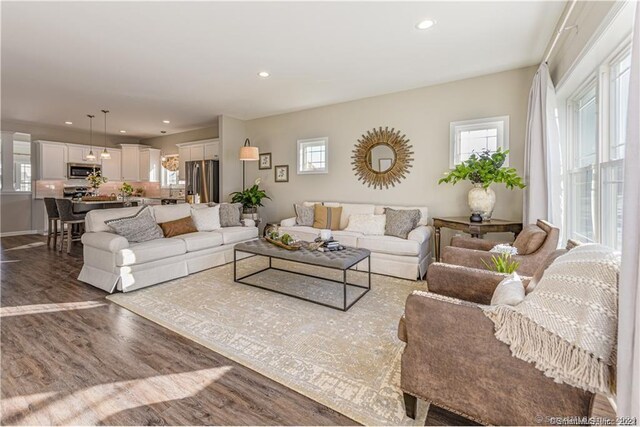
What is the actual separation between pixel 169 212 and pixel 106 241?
1.13 metres

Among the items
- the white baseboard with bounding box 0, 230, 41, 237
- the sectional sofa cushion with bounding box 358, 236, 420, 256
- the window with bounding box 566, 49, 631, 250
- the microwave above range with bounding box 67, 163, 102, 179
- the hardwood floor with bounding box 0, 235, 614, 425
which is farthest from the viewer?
the microwave above range with bounding box 67, 163, 102, 179

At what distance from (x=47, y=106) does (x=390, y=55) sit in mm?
6260

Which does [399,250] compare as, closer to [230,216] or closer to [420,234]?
[420,234]

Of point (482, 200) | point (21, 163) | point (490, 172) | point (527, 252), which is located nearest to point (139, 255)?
point (527, 252)

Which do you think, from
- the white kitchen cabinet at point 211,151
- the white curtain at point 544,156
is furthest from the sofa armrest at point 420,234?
the white kitchen cabinet at point 211,151

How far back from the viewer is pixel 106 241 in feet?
10.9

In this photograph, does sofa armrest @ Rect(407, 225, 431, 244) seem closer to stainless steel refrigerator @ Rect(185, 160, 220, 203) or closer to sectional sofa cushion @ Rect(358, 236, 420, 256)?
sectional sofa cushion @ Rect(358, 236, 420, 256)

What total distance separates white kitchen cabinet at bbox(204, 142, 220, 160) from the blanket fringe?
6.85m

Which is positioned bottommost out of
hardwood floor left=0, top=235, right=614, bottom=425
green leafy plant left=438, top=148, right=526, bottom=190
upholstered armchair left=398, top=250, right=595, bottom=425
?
hardwood floor left=0, top=235, right=614, bottom=425

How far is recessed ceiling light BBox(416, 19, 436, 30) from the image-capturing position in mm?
2723

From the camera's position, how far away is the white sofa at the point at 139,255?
3.29m

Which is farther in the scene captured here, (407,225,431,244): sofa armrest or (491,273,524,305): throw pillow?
(407,225,431,244): sofa armrest

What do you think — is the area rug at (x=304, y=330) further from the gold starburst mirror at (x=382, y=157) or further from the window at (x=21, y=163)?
the window at (x=21, y=163)

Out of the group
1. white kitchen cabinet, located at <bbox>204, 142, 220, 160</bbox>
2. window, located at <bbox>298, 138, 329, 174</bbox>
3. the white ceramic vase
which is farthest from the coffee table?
white kitchen cabinet, located at <bbox>204, 142, 220, 160</bbox>
